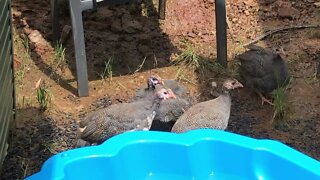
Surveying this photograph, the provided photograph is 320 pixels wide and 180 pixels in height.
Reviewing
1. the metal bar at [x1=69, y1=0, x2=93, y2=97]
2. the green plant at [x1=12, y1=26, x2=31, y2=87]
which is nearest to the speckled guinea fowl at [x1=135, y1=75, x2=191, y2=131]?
the metal bar at [x1=69, y1=0, x2=93, y2=97]

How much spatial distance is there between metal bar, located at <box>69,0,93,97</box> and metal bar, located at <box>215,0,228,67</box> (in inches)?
34.1

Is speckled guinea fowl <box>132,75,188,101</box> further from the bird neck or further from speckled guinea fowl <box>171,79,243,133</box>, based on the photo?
speckled guinea fowl <box>171,79,243,133</box>

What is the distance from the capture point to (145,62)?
15.6 feet

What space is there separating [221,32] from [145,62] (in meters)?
0.56

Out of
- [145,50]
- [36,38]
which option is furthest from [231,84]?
[36,38]

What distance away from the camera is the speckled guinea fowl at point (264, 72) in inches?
169

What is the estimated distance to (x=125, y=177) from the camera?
3.08m

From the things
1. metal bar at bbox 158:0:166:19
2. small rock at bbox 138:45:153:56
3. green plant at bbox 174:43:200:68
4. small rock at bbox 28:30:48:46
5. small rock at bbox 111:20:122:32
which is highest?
metal bar at bbox 158:0:166:19

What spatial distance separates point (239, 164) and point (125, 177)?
507 millimetres

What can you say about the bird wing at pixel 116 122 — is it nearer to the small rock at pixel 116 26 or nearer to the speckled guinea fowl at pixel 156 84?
the speckled guinea fowl at pixel 156 84

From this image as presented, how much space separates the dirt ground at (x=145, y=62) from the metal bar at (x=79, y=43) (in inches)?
3.5

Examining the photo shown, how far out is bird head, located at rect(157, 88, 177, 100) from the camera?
12.7 feet

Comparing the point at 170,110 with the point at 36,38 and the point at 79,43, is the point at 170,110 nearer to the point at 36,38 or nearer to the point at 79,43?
the point at 79,43

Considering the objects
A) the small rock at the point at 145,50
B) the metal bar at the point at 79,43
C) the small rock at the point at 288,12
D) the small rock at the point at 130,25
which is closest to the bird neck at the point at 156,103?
the metal bar at the point at 79,43
